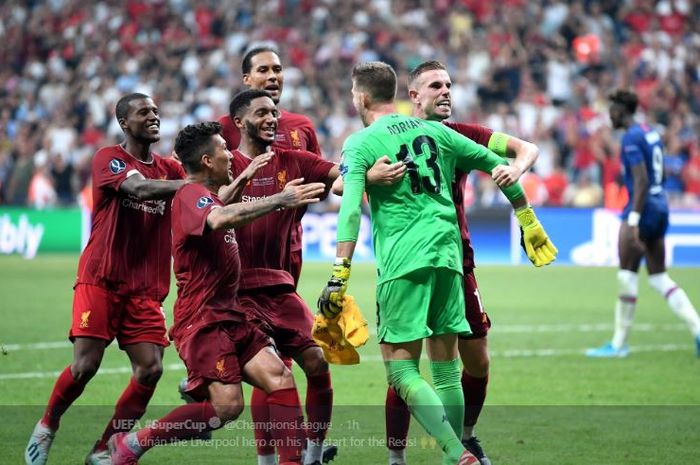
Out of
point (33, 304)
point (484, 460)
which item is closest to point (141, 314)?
point (484, 460)

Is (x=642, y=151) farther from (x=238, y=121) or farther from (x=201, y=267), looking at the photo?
(x=201, y=267)

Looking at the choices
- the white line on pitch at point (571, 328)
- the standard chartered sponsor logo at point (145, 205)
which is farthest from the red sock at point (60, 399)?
the white line on pitch at point (571, 328)

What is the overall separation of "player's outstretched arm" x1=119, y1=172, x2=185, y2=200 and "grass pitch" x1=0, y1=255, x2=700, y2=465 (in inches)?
63.2

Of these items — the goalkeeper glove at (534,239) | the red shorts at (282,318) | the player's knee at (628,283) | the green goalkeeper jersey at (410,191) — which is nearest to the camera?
the green goalkeeper jersey at (410,191)

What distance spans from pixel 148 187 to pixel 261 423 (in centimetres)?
158

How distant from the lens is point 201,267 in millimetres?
6824

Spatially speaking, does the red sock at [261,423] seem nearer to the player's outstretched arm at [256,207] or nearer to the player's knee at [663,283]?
the player's outstretched arm at [256,207]

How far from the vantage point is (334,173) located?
25.2ft

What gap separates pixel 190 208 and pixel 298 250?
1493 mm

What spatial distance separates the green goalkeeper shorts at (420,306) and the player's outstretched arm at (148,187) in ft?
4.78

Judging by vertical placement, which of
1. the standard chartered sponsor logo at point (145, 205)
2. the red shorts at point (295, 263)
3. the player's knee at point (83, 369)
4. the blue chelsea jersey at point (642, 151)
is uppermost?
the blue chelsea jersey at point (642, 151)

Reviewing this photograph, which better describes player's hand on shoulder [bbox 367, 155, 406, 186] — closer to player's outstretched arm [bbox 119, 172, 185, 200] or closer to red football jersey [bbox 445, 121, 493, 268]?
red football jersey [bbox 445, 121, 493, 268]

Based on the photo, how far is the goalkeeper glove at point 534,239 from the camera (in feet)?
23.1

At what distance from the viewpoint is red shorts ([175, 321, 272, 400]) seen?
22.0 ft
